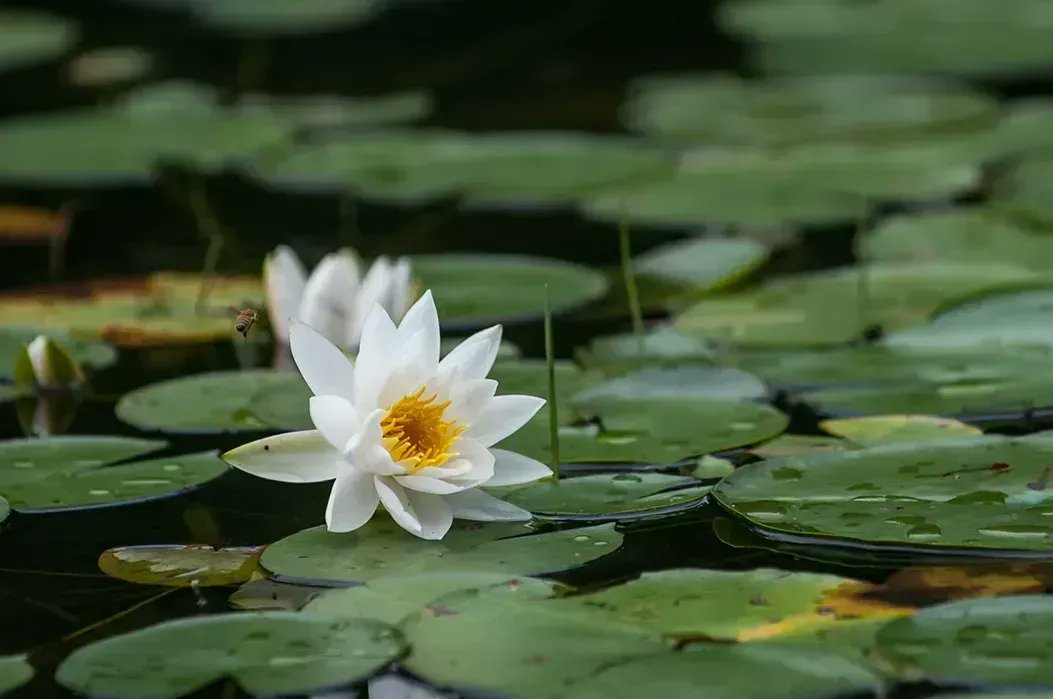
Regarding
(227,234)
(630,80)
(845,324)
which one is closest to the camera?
(845,324)

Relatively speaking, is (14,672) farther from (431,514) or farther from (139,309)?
(139,309)

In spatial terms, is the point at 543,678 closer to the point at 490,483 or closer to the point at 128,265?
the point at 490,483

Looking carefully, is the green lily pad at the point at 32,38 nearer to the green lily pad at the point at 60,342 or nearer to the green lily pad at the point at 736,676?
the green lily pad at the point at 60,342

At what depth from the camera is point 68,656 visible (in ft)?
5.32

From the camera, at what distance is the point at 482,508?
76.9 inches

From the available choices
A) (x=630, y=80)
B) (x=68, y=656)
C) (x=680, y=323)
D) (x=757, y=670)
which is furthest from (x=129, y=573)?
(x=630, y=80)

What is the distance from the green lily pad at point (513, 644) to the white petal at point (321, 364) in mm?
369

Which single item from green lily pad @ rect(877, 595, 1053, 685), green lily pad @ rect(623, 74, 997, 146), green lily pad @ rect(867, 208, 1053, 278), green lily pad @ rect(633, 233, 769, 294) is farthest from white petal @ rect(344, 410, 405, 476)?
green lily pad @ rect(623, 74, 997, 146)

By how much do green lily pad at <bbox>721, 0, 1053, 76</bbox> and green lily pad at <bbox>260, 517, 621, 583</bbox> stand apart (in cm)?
379

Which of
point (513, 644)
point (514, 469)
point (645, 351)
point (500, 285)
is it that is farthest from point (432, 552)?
point (500, 285)

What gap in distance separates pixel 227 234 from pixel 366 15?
3.42 metres

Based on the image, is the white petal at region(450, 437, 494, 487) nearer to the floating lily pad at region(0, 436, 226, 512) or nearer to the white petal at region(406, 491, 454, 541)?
the white petal at region(406, 491, 454, 541)

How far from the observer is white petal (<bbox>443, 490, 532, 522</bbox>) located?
6.36 feet

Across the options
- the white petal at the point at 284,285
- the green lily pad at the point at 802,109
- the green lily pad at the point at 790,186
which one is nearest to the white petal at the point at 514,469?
the white petal at the point at 284,285
